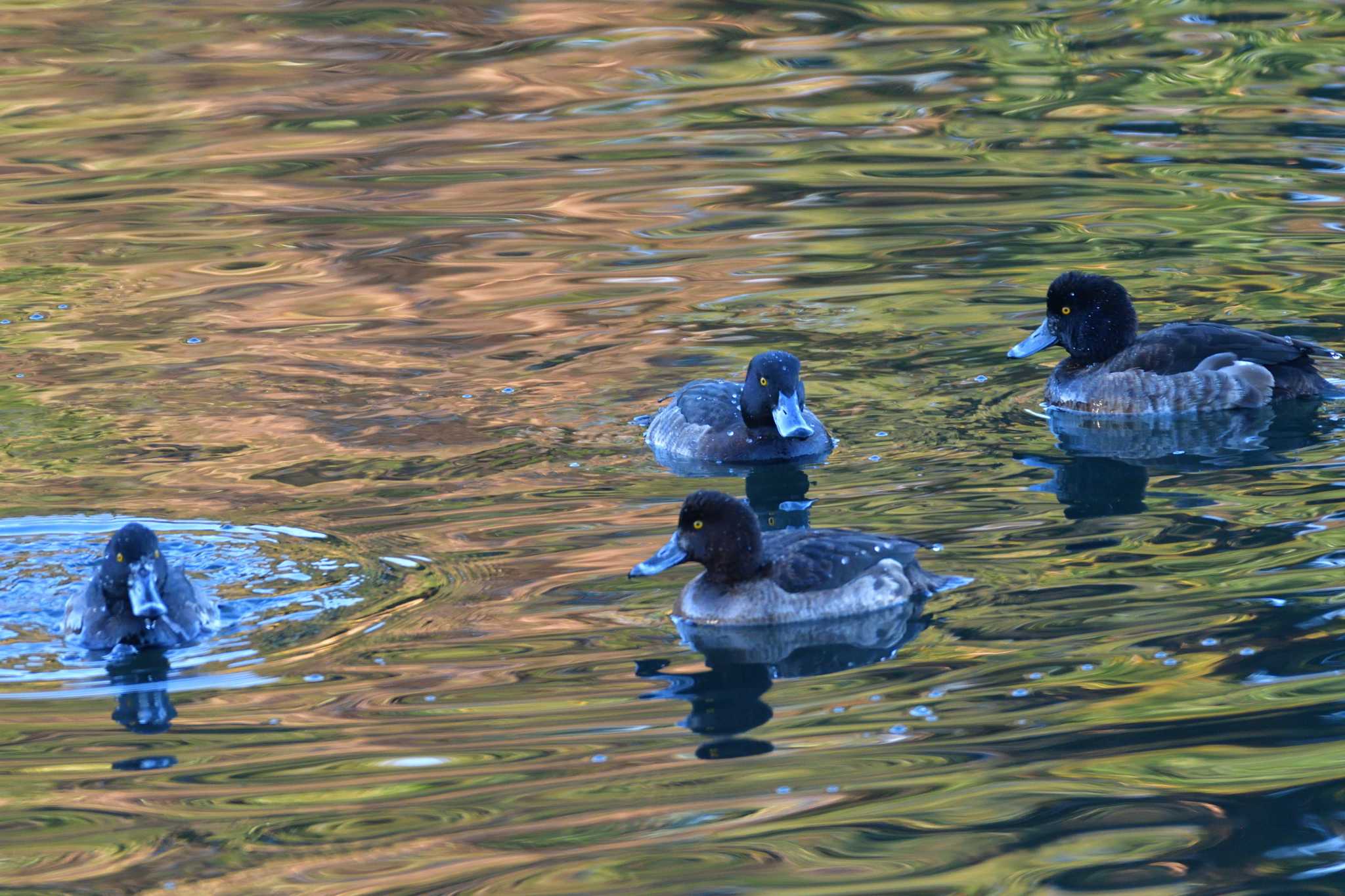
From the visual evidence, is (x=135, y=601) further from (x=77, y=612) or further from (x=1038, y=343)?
(x=1038, y=343)

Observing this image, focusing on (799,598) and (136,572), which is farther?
(799,598)

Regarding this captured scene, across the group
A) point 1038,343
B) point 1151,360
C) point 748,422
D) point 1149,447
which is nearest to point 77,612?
point 748,422

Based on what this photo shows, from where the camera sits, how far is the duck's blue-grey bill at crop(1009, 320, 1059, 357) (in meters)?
14.1

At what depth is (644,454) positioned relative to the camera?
42.2 feet

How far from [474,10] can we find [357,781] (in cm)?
2048

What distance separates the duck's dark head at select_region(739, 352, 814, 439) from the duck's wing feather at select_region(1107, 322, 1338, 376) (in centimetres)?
251

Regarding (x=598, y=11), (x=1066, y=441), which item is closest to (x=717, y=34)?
(x=598, y=11)

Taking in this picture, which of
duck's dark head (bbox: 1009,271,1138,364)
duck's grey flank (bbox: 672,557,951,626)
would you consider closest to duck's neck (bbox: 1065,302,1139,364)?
duck's dark head (bbox: 1009,271,1138,364)

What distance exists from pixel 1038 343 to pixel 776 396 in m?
2.57

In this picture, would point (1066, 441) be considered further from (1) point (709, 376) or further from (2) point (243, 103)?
(2) point (243, 103)

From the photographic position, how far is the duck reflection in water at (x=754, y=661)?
838 centimetres

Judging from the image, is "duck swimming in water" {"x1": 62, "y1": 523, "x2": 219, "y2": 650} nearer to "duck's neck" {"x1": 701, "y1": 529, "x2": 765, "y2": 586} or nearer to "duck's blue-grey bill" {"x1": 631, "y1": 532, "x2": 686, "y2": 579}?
"duck's blue-grey bill" {"x1": 631, "y1": 532, "x2": 686, "y2": 579}

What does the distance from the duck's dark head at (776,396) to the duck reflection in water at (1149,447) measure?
4.79 feet

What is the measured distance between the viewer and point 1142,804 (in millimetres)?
7438
